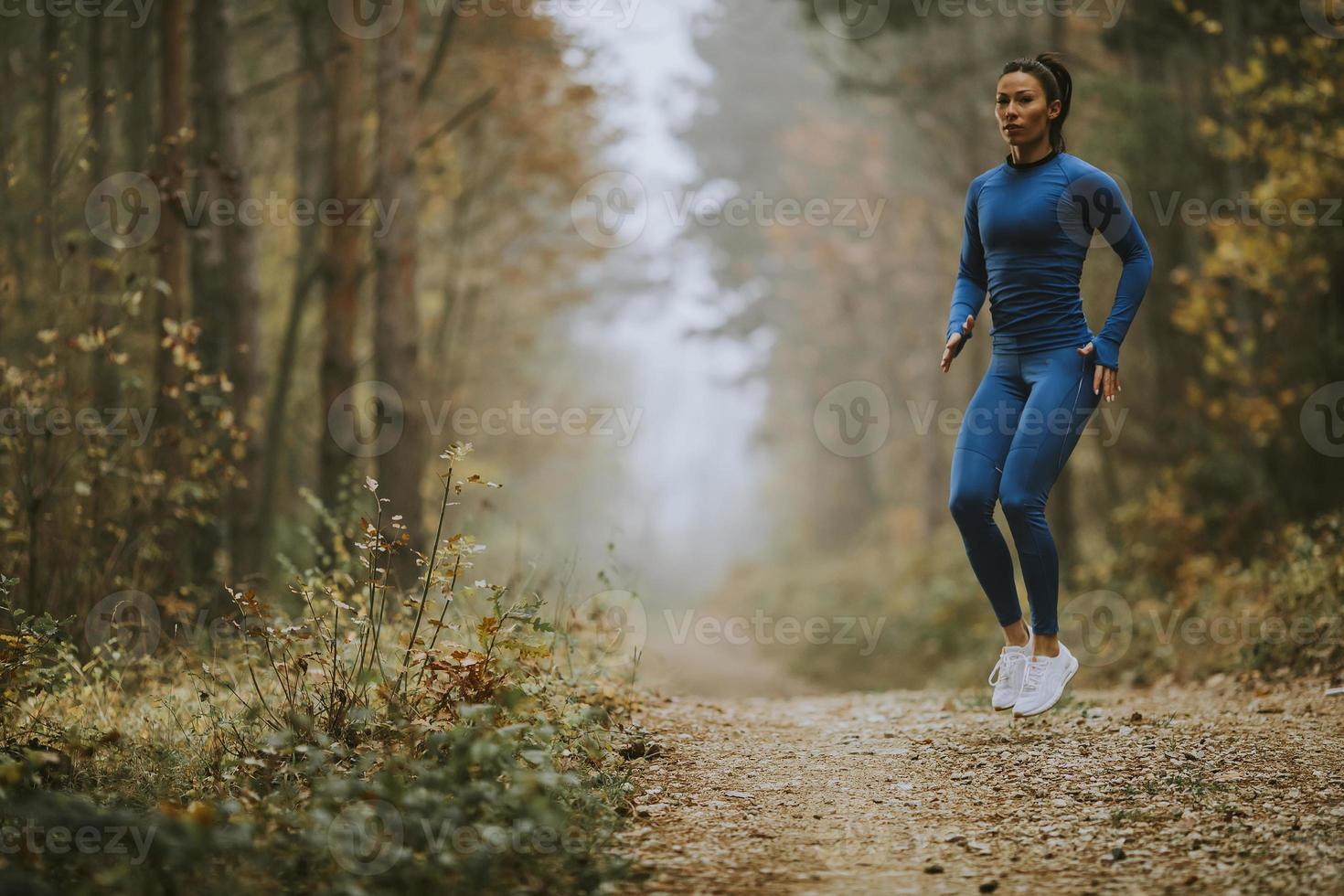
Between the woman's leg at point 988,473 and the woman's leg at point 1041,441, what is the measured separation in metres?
0.09

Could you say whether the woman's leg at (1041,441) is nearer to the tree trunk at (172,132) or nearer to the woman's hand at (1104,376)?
the woman's hand at (1104,376)

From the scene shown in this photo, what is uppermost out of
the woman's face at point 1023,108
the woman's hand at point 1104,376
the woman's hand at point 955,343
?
the woman's face at point 1023,108

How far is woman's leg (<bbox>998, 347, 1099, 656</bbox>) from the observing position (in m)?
4.74

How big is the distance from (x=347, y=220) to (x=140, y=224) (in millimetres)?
2428

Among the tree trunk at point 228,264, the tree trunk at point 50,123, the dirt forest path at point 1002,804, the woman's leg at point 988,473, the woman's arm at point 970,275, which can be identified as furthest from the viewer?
the tree trunk at point 228,264

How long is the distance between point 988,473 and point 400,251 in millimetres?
6658

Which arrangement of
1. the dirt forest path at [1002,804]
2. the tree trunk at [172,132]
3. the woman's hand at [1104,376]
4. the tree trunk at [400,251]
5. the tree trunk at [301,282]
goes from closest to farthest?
the dirt forest path at [1002,804] → the woman's hand at [1104,376] → the tree trunk at [172,132] → the tree trunk at [400,251] → the tree trunk at [301,282]

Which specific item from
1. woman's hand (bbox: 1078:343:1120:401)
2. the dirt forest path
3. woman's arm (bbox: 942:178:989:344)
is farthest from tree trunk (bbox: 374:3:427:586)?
woman's hand (bbox: 1078:343:1120:401)

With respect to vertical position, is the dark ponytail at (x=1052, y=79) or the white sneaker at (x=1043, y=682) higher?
the dark ponytail at (x=1052, y=79)

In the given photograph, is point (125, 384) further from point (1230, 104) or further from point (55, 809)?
point (1230, 104)

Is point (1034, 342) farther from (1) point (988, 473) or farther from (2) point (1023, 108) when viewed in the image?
(2) point (1023, 108)

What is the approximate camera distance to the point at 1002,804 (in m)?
4.12

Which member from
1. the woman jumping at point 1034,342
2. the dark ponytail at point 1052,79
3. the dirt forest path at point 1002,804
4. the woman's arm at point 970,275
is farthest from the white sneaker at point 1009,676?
the dark ponytail at point 1052,79

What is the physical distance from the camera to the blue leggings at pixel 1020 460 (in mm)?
4758
